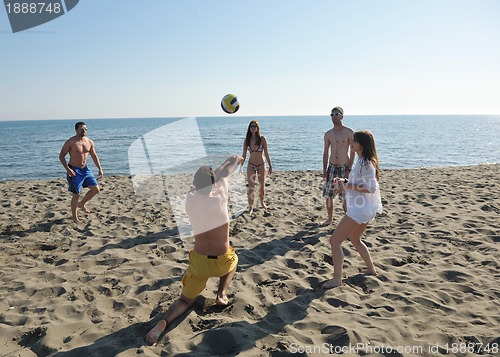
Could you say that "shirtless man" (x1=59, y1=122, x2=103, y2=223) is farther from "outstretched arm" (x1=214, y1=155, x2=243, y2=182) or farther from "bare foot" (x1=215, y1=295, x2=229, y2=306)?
"bare foot" (x1=215, y1=295, x2=229, y2=306)

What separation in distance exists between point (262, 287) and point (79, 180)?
4654 mm

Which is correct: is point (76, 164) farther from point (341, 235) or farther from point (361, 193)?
point (361, 193)

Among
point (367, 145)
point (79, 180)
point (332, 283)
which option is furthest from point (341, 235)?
point (79, 180)

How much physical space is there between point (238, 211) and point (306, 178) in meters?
6.02

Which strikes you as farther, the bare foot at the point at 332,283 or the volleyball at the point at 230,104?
the volleyball at the point at 230,104

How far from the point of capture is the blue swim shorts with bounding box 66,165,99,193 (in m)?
6.70

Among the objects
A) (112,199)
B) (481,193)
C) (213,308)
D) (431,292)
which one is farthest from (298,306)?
(481,193)

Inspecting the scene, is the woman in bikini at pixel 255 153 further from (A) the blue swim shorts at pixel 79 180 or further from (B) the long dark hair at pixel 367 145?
(B) the long dark hair at pixel 367 145

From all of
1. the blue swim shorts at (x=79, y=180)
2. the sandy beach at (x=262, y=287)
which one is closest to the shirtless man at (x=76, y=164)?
the blue swim shorts at (x=79, y=180)

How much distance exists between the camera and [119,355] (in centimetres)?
282

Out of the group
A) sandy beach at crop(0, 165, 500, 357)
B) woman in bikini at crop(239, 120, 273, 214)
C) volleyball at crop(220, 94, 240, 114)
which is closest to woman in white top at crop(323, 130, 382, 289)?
sandy beach at crop(0, 165, 500, 357)

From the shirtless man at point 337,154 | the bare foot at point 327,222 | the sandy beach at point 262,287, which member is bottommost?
the sandy beach at point 262,287

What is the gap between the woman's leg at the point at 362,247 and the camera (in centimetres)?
409

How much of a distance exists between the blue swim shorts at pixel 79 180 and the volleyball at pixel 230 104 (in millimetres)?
3141
